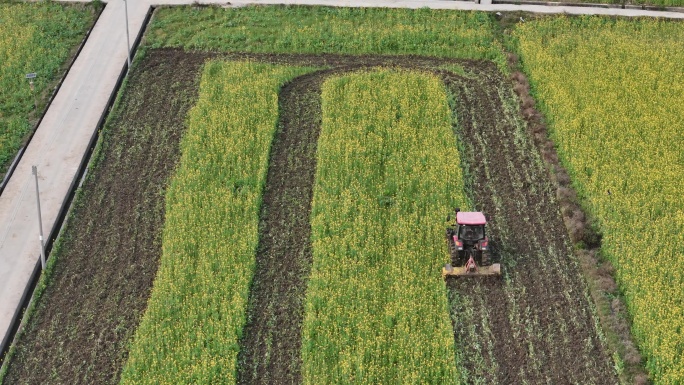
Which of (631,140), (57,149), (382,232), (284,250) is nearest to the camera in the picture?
(284,250)

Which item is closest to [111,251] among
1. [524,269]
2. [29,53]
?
[524,269]

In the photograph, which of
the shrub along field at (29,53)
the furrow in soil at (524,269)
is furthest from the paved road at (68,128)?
the furrow in soil at (524,269)

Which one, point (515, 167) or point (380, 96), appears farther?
point (380, 96)

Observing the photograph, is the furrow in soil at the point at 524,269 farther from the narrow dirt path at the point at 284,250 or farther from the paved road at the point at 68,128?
the paved road at the point at 68,128

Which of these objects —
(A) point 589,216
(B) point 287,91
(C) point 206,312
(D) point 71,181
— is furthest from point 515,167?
(D) point 71,181

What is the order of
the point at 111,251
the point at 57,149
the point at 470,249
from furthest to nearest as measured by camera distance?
the point at 57,149 < the point at 111,251 < the point at 470,249

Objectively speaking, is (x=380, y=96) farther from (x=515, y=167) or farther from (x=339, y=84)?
(x=515, y=167)

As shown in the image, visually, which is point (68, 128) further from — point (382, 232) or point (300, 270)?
point (382, 232)
